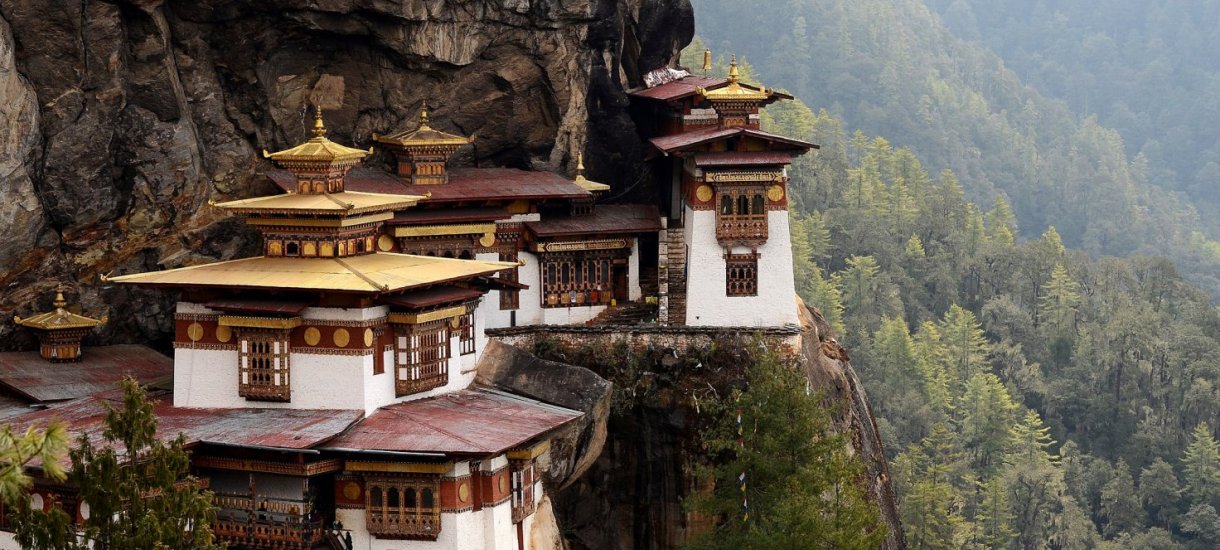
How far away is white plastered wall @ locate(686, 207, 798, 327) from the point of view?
42.2 m

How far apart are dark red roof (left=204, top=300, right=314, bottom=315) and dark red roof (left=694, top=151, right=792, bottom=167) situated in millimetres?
11234

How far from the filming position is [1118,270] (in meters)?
100

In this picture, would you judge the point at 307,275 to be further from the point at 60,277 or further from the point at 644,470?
the point at 644,470

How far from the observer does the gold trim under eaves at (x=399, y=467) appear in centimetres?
3203

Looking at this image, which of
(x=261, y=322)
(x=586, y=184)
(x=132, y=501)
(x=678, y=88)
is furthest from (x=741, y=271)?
(x=132, y=501)

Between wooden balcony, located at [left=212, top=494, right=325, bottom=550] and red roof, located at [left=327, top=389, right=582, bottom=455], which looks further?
wooden balcony, located at [left=212, top=494, right=325, bottom=550]

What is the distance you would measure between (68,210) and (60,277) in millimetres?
1356

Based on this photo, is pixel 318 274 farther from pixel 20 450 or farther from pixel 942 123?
pixel 942 123

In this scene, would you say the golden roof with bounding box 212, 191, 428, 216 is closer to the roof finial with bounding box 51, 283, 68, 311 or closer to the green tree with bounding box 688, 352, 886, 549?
the roof finial with bounding box 51, 283, 68, 311

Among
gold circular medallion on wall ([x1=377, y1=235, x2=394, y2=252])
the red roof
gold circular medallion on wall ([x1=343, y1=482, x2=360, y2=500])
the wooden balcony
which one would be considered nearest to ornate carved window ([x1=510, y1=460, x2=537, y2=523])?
the red roof

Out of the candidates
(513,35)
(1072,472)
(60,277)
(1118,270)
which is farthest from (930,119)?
(60,277)

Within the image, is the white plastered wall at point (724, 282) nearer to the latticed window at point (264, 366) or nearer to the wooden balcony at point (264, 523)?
the latticed window at point (264, 366)

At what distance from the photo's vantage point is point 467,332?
36.4 metres

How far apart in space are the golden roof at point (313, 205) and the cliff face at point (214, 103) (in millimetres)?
3656
